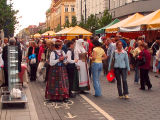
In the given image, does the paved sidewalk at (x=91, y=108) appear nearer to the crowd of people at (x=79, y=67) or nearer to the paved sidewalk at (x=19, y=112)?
the paved sidewalk at (x=19, y=112)

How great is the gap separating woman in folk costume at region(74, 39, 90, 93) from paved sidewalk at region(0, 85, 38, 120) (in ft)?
7.70

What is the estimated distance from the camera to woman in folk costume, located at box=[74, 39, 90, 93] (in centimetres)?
1159

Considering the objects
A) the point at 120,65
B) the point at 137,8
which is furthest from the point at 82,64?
the point at 137,8

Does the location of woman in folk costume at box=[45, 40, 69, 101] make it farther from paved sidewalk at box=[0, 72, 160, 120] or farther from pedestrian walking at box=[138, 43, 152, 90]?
pedestrian walking at box=[138, 43, 152, 90]

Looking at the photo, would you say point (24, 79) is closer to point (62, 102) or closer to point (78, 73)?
point (78, 73)

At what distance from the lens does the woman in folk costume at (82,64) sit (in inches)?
456

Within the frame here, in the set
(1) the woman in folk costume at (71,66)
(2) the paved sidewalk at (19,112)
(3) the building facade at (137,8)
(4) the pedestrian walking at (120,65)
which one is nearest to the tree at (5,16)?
(3) the building facade at (137,8)

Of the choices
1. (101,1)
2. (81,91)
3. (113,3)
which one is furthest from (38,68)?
(101,1)

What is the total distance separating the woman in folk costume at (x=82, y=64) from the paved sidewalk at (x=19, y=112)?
7.70 ft

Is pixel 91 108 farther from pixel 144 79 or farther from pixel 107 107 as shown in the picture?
pixel 144 79

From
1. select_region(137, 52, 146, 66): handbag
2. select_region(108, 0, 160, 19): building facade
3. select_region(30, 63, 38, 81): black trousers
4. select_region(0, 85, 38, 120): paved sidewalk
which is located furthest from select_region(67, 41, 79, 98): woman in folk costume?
select_region(108, 0, 160, 19): building facade

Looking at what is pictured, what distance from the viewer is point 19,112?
28.5 feet

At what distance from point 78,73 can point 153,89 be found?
2.89 metres

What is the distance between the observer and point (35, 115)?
8359mm
